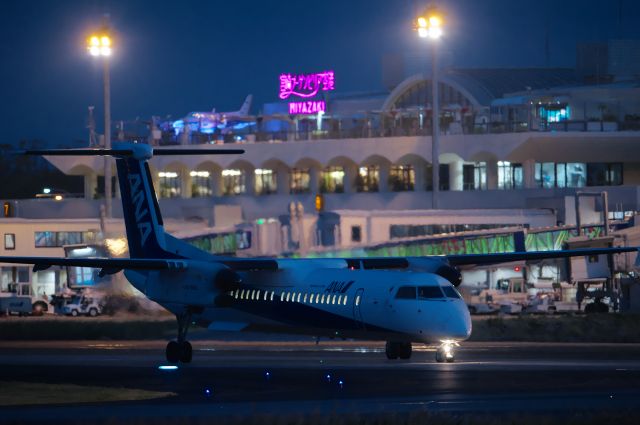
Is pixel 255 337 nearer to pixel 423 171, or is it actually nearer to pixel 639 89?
pixel 423 171

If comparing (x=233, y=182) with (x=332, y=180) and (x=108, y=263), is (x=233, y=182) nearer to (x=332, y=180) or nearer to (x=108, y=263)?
(x=332, y=180)

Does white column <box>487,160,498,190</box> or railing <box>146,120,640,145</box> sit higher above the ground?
railing <box>146,120,640,145</box>

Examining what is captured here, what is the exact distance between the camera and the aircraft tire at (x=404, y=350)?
36.9 m

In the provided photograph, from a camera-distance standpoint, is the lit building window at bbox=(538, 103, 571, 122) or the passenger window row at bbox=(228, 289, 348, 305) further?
the lit building window at bbox=(538, 103, 571, 122)

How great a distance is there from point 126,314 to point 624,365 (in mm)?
34421

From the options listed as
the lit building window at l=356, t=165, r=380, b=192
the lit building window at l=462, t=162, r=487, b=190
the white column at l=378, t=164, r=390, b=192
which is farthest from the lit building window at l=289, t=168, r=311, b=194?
the lit building window at l=462, t=162, r=487, b=190

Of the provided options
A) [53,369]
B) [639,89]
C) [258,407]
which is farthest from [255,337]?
[639,89]

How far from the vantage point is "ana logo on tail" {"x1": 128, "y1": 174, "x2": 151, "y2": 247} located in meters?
39.7

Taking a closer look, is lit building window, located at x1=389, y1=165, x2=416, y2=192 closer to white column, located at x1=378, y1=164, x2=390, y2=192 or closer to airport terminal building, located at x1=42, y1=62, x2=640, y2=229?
airport terminal building, located at x1=42, y1=62, x2=640, y2=229

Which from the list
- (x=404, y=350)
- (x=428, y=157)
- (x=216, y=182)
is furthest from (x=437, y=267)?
(x=216, y=182)

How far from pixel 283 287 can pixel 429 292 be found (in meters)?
5.26

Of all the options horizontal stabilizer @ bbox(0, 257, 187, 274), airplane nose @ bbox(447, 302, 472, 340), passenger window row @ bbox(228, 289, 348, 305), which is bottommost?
airplane nose @ bbox(447, 302, 472, 340)

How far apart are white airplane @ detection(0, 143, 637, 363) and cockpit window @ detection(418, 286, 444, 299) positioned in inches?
1.0

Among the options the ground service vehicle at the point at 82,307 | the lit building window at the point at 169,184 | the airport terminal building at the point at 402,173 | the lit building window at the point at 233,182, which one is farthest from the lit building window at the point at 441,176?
the ground service vehicle at the point at 82,307
